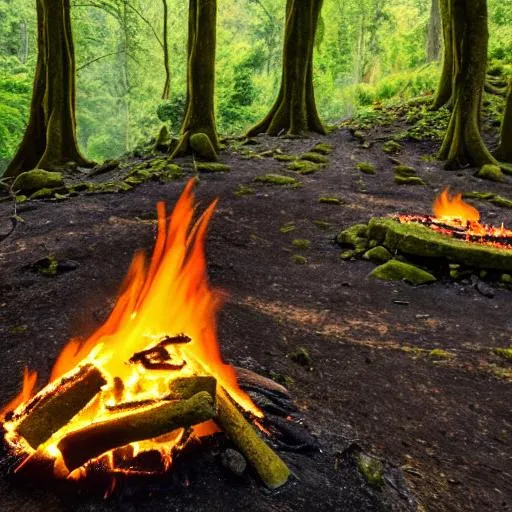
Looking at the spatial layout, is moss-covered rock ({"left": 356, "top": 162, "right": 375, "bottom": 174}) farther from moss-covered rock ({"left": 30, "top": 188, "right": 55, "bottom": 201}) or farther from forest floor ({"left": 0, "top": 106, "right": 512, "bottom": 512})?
moss-covered rock ({"left": 30, "top": 188, "right": 55, "bottom": 201})

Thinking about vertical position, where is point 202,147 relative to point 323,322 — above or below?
above

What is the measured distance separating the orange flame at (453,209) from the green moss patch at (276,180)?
3.03 meters

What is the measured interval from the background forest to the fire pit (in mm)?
6235

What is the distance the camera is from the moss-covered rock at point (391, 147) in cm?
1304

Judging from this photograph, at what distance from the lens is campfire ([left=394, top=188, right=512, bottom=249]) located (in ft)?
24.2

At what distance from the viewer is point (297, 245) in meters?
7.70

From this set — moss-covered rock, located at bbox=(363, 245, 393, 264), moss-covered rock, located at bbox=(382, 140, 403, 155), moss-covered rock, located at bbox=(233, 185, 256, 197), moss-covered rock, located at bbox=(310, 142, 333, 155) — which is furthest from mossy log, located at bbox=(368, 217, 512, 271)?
moss-covered rock, located at bbox=(382, 140, 403, 155)

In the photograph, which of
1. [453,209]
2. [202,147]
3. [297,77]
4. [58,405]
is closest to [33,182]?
[202,147]

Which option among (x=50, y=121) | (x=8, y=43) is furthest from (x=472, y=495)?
(x=8, y=43)

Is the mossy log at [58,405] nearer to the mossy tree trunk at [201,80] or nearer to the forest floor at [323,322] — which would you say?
the forest floor at [323,322]

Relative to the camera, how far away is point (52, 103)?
449 inches

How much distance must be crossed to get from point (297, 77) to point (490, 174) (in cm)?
628

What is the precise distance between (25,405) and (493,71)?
64.2 feet

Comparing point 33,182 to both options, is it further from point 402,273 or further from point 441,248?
point 441,248
